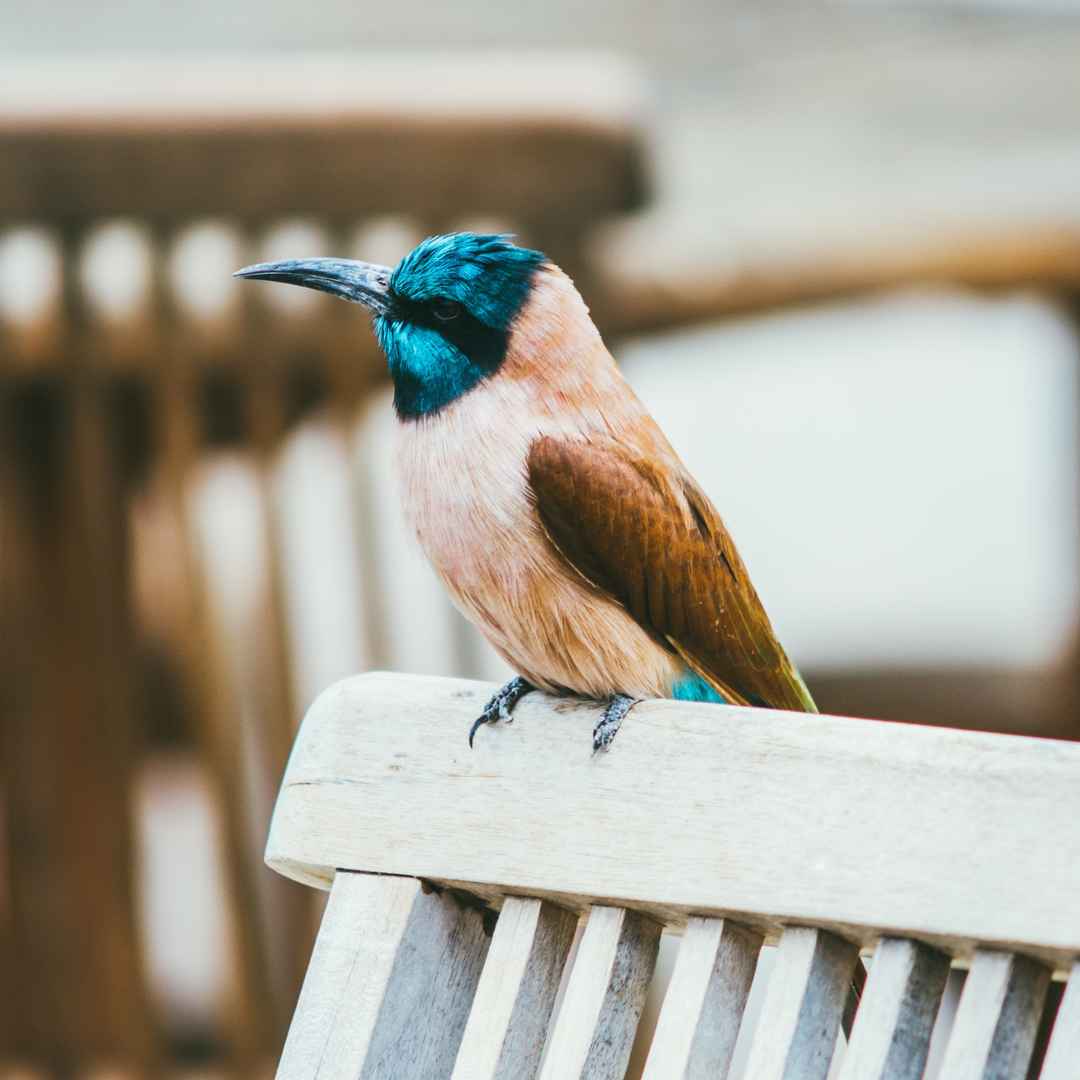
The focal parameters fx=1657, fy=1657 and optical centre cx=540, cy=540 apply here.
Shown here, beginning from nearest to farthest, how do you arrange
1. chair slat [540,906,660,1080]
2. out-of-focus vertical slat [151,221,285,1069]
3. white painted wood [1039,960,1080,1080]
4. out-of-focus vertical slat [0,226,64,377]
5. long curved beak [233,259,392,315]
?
white painted wood [1039,960,1080,1080], chair slat [540,906,660,1080], long curved beak [233,259,392,315], out-of-focus vertical slat [0,226,64,377], out-of-focus vertical slat [151,221,285,1069]

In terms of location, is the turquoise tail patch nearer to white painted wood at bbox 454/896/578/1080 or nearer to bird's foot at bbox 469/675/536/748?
bird's foot at bbox 469/675/536/748

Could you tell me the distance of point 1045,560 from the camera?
482 centimetres

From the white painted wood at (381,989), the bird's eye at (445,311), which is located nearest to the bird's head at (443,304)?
the bird's eye at (445,311)

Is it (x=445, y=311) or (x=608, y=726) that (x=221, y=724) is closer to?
(x=445, y=311)

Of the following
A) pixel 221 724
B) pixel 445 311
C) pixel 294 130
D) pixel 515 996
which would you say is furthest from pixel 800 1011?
pixel 221 724

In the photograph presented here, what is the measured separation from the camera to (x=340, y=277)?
1344mm

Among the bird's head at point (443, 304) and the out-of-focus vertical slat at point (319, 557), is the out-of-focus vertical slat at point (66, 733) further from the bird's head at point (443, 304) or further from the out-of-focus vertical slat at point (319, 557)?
the bird's head at point (443, 304)

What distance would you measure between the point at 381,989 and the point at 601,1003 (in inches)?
5.5

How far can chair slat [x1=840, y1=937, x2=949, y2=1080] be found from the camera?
34.6 inches

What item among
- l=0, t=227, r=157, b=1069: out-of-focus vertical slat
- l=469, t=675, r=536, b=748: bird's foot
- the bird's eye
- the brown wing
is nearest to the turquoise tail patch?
the brown wing

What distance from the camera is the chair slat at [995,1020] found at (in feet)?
2.78

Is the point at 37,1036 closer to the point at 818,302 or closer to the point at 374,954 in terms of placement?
the point at 818,302

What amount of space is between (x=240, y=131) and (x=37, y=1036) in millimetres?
1546

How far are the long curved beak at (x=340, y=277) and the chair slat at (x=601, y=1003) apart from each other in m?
0.59
